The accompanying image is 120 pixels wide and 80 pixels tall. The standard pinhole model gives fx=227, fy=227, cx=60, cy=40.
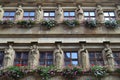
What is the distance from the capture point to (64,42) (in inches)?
534

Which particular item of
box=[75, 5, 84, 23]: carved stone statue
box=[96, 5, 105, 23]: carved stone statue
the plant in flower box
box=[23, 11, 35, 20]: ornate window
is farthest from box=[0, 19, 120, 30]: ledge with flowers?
the plant in flower box

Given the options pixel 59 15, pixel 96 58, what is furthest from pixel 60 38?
pixel 96 58

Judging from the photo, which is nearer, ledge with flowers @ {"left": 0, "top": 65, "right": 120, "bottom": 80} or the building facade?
ledge with flowers @ {"left": 0, "top": 65, "right": 120, "bottom": 80}

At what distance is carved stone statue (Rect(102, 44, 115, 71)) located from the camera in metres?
12.5

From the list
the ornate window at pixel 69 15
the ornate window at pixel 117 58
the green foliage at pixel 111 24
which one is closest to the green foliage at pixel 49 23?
the ornate window at pixel 69 15

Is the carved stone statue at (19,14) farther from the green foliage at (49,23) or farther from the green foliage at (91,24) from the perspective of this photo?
the green foliage at (91,24)

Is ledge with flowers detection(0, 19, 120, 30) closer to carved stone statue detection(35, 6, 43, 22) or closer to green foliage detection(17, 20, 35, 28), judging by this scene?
green foliage detection(17, 20, 35, 28)

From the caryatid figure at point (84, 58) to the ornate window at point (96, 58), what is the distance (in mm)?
332

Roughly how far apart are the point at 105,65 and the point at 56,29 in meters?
3.84

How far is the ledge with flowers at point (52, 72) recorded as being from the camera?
11.9 metres

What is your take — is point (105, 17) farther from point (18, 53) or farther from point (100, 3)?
point (18, 53)

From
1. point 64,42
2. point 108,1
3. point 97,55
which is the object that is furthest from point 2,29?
point 108,1

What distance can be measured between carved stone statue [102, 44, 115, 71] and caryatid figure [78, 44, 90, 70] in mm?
1024

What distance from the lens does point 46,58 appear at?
13.2 m
